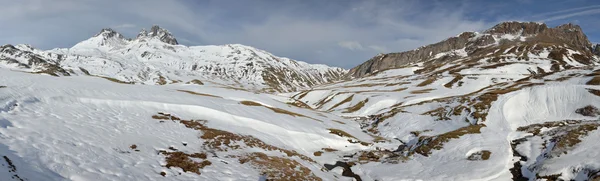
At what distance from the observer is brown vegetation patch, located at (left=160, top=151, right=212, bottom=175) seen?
23.1 metres

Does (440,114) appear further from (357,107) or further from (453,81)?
(453,81)

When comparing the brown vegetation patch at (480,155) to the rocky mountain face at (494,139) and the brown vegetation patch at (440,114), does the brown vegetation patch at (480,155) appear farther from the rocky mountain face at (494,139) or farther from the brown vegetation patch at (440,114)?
the brown vegetation patch at (440,114)

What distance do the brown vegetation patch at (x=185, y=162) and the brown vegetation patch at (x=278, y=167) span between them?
3.78 m

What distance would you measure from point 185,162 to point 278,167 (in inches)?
305

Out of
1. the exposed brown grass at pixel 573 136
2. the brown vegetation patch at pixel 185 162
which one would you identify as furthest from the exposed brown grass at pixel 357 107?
the brown vegetation patch at pixel 185 162

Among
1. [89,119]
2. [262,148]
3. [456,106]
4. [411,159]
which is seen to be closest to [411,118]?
[456,106]

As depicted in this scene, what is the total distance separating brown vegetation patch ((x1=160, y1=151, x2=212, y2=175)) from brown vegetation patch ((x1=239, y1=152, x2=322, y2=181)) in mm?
3783

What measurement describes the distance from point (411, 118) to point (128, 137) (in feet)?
170

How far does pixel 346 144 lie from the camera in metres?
47.4

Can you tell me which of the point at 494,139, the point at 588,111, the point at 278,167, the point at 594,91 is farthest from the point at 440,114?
the point at 278,167

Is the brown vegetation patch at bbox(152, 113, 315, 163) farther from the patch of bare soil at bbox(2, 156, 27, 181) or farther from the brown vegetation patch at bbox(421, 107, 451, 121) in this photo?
the brown vegetation patch at bbox(421, 107, 451, 121)

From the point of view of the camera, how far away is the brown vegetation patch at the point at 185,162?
2308 centimetres

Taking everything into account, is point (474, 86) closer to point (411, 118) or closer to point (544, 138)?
point (411, 118)

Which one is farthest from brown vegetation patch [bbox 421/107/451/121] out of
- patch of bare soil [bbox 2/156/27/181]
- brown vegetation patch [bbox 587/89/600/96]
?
patch of bare soil [bbox 2/156/27/181]
